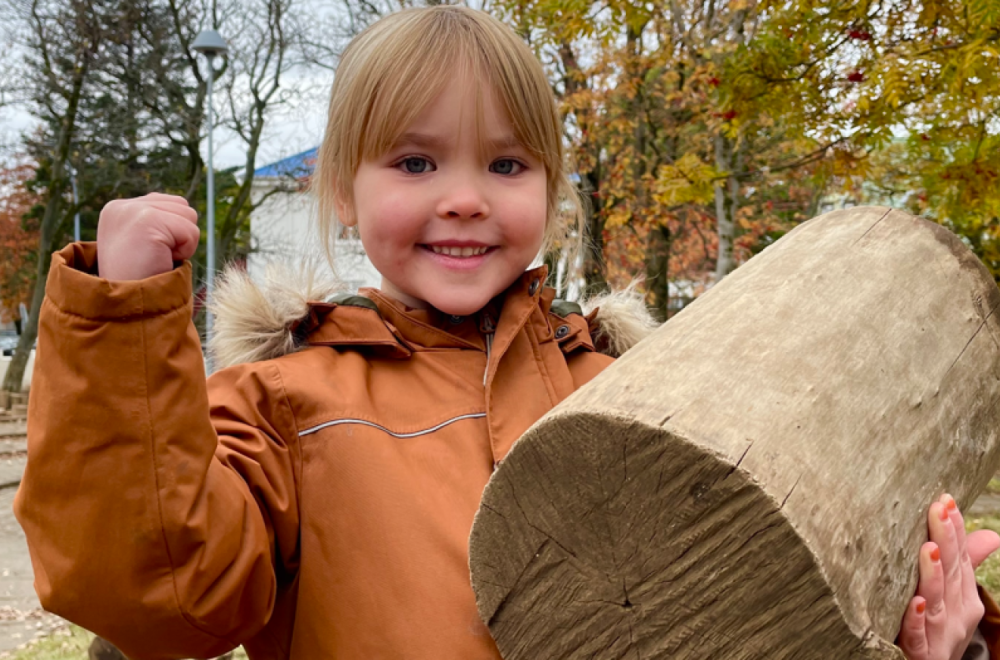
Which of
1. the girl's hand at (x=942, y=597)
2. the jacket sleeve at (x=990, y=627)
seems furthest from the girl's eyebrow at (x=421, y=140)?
the jacket sleeve at (x=990, y=627)

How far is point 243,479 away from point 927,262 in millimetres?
1204

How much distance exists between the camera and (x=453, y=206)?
5.15 feet

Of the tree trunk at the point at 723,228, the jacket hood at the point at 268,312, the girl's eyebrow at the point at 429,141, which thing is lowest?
the tree trunk at the point at 723,228

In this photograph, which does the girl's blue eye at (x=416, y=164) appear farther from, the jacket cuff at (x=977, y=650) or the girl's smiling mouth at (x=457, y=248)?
the jacket cuff at (x=977, y=650)

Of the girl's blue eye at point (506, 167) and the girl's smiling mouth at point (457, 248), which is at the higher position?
the girl's blue eye at point (506, 167)

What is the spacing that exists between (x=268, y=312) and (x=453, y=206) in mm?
402

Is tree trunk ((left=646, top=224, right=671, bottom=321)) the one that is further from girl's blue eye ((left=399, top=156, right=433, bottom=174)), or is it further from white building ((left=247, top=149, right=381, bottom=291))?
girl's blue eye ((left=399, top=156, right=433, bottom=174))

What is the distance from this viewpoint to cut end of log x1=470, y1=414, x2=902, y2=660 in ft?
3.34

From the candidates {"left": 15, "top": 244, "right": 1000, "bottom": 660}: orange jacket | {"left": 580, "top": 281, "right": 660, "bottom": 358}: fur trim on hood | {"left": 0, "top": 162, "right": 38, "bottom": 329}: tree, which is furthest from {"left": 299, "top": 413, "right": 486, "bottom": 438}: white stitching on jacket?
{"left": 0, "top": 162, "right": 38, "bottom": 329}: tree

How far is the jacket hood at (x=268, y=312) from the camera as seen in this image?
1.64m

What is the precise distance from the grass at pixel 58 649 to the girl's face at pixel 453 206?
11.9ft

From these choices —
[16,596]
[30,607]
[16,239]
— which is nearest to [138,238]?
[30,607]

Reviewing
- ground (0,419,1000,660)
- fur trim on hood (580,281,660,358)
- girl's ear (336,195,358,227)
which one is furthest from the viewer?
ground (0,419,1000,660)

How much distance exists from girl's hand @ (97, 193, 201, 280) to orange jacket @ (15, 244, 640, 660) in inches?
1.3
